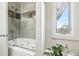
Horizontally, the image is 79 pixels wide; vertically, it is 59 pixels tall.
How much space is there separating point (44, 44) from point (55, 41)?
3.9 inches

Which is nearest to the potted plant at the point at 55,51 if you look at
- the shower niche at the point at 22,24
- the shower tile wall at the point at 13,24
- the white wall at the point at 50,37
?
the white wall at the point at 50,37

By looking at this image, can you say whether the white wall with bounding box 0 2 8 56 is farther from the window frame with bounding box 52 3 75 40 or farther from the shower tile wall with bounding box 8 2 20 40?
the window frame with bounding box 52 3 75 40

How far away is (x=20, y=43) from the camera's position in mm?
1053

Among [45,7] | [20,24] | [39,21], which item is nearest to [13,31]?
[20,24]

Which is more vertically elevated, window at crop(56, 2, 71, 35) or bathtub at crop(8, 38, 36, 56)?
window at crop(56, 2, 71, 35)

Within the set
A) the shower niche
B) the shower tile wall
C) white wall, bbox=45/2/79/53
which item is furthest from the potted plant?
the shower tile wall

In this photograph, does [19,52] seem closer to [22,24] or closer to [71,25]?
[22,24]

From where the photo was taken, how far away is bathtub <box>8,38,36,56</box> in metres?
1.03

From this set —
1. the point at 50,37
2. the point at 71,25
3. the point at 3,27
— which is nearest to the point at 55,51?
the point at 50,37

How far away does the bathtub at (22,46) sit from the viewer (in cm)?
103

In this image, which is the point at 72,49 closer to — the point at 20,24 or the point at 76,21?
the point at 76,21

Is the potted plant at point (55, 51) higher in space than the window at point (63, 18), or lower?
lower

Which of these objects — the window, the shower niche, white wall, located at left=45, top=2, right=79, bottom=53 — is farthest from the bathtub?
the window

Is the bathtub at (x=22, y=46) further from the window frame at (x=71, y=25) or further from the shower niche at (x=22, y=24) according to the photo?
the window frame at (x=71, y=25)
